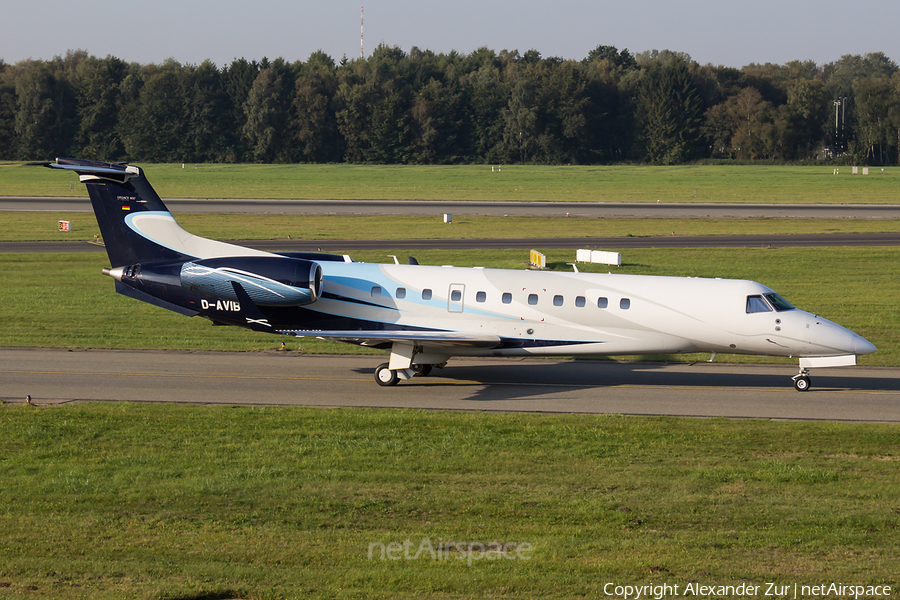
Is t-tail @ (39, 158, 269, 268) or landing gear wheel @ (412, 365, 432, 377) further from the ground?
t-tail @ (39, 158, 269, 268)

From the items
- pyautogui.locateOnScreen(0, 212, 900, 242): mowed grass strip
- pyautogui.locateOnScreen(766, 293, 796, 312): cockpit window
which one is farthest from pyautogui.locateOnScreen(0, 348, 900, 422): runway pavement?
pyautogui.locateOnScreen(0, 212, 900, 242): mowed grass strip

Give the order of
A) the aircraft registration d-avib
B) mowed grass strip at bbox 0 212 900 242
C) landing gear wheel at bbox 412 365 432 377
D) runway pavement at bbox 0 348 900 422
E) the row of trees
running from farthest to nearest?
1. the row of trees
2. mowed grass strip at bbox 0 212 900 242
3. landing gear wheel at bbox 412 365 432 377
4. the aircraft registration d-avib
5. runway pavement at bbox 0 348 900 422

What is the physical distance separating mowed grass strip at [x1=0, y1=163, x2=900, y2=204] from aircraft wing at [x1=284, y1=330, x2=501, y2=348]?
6521 centimetres

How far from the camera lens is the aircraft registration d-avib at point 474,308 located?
861 inches

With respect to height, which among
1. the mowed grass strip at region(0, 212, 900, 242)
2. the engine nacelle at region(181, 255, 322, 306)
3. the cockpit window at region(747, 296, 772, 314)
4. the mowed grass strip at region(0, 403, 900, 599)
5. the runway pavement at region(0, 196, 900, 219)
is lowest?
the mowed grass strip at region(0, 403, 900, 599)

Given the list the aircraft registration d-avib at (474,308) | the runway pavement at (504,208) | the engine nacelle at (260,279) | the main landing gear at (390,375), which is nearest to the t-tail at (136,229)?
the aircraft registration d-avib at (474,308)

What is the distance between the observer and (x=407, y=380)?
2370cm

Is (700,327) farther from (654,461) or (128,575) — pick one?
(128,575)

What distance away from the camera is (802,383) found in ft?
72.3

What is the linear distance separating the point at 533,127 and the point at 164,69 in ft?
225

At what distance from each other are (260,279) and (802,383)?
14122mm

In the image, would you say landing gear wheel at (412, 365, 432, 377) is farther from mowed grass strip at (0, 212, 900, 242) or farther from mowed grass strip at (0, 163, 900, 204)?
mowed grass strip at (0, 163, 900, 204)

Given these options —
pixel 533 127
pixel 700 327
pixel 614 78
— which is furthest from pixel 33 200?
pixel 614 78

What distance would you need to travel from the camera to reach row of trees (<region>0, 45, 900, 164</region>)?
151000mm
